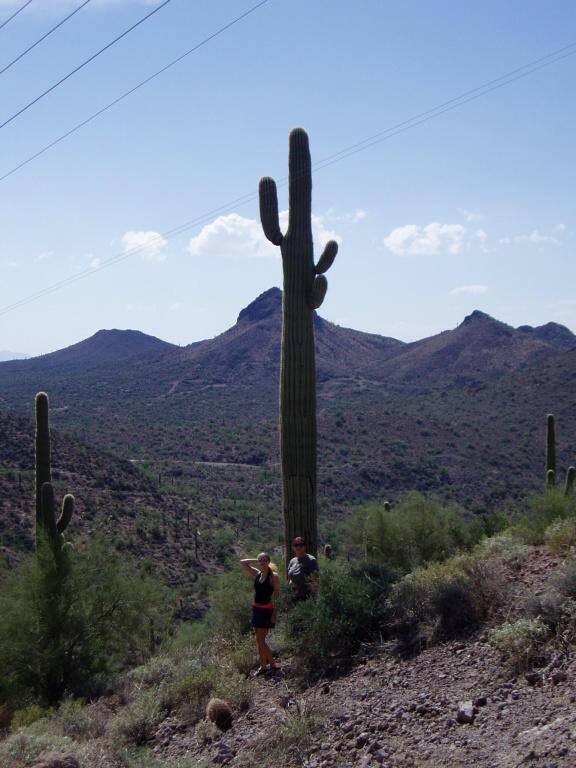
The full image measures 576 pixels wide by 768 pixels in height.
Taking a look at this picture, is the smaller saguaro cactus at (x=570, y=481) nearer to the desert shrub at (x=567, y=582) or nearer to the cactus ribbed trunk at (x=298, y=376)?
the cactus ribbed trunk at (x=298, y=376)

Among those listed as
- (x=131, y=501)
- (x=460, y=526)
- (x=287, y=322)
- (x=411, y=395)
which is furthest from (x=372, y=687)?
(x=411, y=395)

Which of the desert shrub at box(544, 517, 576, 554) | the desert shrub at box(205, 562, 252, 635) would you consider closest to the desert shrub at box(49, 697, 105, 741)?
the desert shrub at box(205, 562, 252, 635)

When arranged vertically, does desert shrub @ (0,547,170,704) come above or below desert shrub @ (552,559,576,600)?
below

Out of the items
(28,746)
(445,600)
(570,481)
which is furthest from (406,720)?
(570,481)

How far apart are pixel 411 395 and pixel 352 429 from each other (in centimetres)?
1842

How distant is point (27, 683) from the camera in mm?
10469

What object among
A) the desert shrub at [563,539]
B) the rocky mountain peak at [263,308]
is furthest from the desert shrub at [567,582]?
the rocky mountain peak at [263,308]

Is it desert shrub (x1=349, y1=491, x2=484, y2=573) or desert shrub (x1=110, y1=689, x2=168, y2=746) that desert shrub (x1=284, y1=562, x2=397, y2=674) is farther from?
desert shrub (x1=349, y1=491, x2=484, y2=573)

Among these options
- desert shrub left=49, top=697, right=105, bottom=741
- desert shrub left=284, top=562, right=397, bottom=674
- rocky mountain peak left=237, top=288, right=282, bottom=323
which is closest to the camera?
desert shrub left=49, top=697, right=105, bottom=741

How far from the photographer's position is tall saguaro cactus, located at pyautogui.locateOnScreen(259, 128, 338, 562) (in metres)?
10.4

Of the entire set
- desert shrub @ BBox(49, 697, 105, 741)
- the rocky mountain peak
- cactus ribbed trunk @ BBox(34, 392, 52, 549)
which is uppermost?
the rocky mountain peak

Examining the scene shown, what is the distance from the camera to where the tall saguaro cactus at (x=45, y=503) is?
39.6 feet

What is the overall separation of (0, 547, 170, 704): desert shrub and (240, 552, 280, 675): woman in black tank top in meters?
3.11

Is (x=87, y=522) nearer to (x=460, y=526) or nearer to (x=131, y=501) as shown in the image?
(x=131, y=501)
